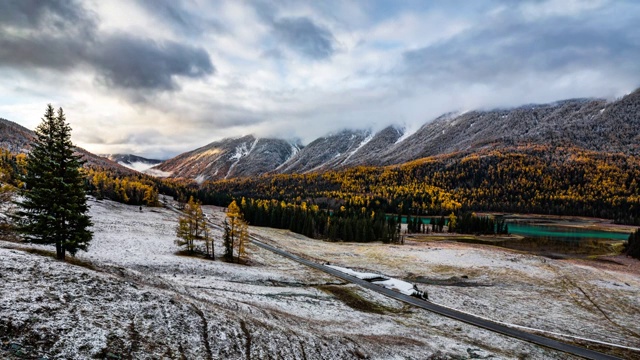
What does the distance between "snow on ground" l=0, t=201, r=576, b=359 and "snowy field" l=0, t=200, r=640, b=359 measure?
0.10 m

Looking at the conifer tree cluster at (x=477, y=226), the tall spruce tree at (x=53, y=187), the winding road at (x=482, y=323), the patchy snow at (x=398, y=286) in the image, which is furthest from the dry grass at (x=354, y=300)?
the conifer tree cluster at (x=477, y=226)

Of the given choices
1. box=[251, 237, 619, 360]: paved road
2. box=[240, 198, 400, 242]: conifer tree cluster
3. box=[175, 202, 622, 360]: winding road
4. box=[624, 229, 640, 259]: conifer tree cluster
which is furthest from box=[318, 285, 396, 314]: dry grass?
box=[624, 229, 640, 259]: conifer tree cluster

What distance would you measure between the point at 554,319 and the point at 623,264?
75.7 metres

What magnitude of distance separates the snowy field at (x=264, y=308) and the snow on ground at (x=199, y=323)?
0.10m

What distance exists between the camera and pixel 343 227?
146 metres

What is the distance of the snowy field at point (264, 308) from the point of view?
19156 mm

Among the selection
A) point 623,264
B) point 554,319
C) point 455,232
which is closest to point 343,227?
point 455,232

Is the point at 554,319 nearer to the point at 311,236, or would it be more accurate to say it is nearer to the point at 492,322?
the point at 492,322

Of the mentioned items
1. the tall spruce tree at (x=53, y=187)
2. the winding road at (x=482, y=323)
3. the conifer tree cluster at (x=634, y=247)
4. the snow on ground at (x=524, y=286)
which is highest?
the tall spruce tree at (x=53, y=187)

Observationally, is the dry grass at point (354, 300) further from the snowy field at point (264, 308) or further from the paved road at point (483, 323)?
the paved road at point (483, 323)

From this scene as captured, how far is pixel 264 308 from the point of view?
3400cm

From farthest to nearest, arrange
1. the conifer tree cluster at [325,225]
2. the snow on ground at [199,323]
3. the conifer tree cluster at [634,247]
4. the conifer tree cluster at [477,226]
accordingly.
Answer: the conifer tree cluster at [477,226]
the conifer tree cluster at [325,225]
the conifer tree cluster at [634,247]
the snow on ground at [199,323]

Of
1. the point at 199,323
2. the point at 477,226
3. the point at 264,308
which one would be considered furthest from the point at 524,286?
the point at 477,226

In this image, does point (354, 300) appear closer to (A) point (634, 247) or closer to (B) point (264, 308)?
(B) point (264, 308)
